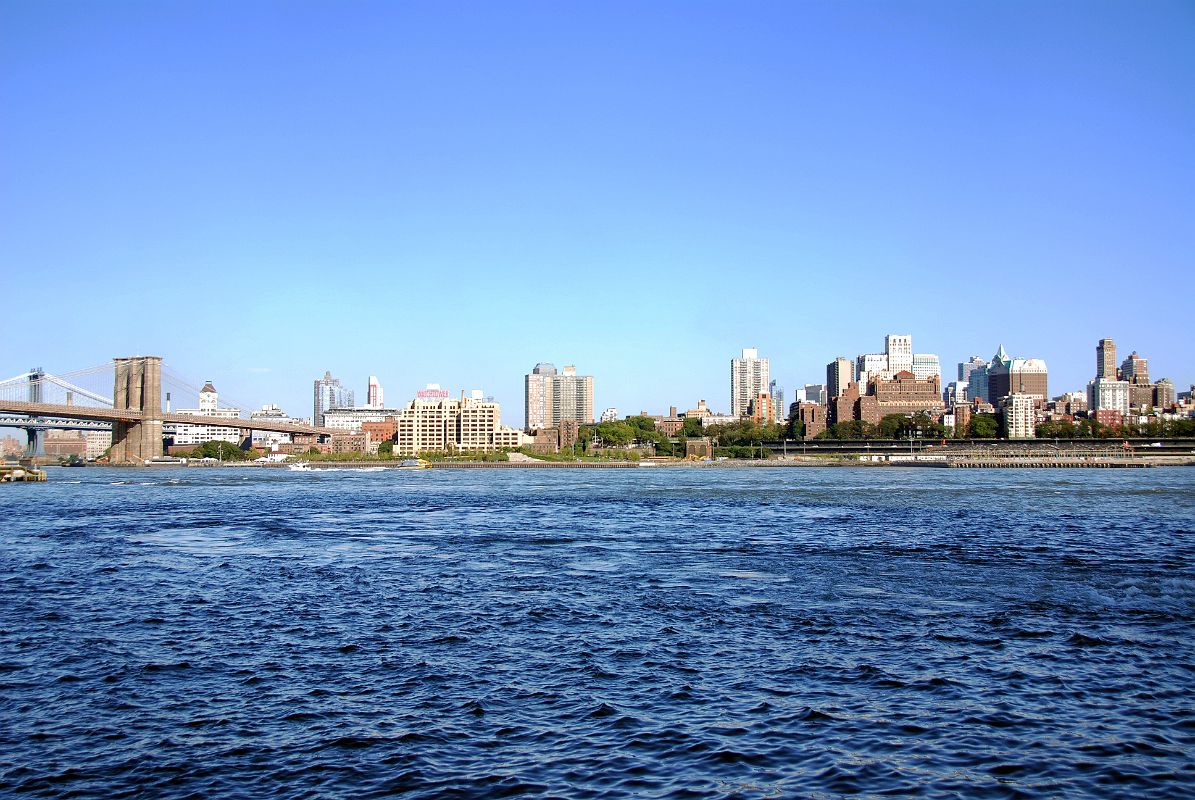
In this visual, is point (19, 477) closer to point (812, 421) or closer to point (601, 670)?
point (601, 670)

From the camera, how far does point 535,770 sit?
9.45 meters

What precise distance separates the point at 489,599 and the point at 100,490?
182ft

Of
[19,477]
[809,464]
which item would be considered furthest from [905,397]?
[19,477]

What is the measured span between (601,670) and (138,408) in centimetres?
12465

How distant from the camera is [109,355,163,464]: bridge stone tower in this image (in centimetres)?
11756

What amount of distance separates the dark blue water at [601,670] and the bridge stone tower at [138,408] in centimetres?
9682

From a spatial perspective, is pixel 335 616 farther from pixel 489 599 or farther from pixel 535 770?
pixel 535 770

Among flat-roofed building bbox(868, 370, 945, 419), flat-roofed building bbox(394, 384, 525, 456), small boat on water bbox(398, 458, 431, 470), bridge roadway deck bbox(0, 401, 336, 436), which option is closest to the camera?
bridge roadway deck bbox(0, 401, 336, 436)

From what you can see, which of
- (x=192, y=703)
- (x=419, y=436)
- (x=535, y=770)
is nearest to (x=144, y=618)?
(x=192, y=703)

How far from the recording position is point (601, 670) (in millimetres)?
13102

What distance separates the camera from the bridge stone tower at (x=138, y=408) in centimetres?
11756

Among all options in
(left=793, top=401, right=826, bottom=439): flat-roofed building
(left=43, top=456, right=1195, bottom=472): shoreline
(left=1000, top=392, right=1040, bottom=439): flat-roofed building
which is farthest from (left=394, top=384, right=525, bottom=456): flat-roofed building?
(left=1000, top=392, right=1040, bottom=439): flat-roofed building

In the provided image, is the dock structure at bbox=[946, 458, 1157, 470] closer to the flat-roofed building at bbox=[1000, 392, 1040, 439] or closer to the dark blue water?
the flat-roofed building at bbox=[1000, 392, 1040, 439]

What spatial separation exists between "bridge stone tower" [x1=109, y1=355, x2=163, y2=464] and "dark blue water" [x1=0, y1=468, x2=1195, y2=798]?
9682 cm
